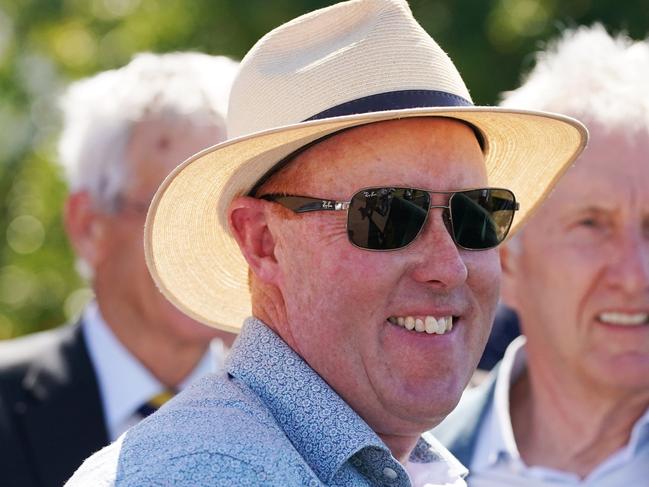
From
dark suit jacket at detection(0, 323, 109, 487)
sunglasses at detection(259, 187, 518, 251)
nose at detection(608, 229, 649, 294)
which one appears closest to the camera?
sunglasses at detection(259, 187, 518, 251)

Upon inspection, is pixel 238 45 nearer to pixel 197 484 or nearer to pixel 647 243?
pixel 647 243

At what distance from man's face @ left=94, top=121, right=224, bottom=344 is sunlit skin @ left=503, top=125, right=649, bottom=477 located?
1.48 meters

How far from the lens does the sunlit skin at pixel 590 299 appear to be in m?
3.90

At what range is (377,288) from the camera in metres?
2.61

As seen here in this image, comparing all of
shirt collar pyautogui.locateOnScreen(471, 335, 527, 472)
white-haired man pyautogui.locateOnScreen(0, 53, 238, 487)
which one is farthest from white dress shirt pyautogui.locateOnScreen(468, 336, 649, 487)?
white-haired man pyautogui.locateOnScreen(0, 53, 238, 487)

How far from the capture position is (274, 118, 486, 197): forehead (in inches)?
104

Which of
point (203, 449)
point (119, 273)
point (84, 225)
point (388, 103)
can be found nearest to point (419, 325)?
point (388, 103)

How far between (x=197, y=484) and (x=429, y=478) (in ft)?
2.64

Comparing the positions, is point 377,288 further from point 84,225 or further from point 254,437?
point 84,225

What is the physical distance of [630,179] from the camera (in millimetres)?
3900

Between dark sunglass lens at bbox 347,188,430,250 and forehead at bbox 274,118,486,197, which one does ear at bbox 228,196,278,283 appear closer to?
forehead at bbox 274,118,486,197

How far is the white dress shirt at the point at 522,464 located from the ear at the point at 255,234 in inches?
61.6

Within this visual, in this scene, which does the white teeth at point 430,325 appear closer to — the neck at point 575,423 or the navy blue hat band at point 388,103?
the navy blue hat band at point 388,103

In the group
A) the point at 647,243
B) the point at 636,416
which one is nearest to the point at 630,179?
the point at 647,243
